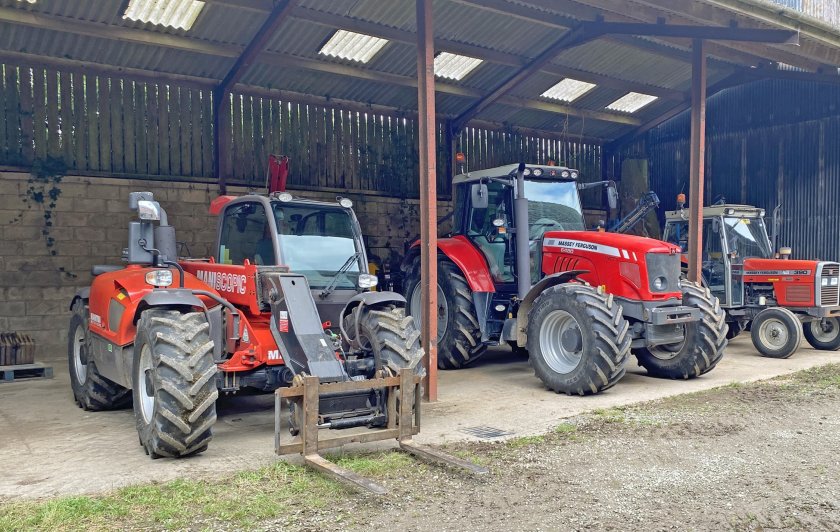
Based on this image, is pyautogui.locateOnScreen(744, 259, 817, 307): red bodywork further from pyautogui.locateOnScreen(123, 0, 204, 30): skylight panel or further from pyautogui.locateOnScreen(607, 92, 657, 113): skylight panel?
pyautogui.locateOnScreen(123, 0, 204, 30): skylight panel

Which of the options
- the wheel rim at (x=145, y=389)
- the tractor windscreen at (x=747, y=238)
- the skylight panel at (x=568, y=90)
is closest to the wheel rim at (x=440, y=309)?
the wheel rim at (x=145, y=389)

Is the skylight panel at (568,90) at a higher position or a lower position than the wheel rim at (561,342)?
higher

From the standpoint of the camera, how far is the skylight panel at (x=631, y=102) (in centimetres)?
1470

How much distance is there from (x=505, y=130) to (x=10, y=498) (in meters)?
12.5

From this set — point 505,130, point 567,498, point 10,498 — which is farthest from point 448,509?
point 505,130

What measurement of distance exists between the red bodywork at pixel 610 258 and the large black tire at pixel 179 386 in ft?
15.5

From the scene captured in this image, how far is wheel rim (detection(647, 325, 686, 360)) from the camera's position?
8.38m

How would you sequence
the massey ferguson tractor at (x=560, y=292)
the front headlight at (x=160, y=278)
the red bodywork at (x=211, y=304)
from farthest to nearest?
1. the massey ferguson tractor at (x=560, y=292)
2. the front headlight at (x=160, y=278)
3. the red bodywork at (x=211, y=304)

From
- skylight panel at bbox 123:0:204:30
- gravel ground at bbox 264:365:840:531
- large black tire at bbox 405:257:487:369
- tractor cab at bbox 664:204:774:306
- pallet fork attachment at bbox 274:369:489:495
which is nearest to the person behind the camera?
gravel ground at bbox 264:365:840:531

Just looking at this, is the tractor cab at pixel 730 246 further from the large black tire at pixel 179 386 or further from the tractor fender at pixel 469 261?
the large black tire at pixel 179 386

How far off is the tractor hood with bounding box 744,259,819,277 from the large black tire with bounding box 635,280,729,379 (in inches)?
120

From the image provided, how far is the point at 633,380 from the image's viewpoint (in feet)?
27.6

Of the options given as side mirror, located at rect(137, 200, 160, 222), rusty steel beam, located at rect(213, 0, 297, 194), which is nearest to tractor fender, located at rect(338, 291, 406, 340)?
side mirror, located at rect(137, 200, 160, 222)

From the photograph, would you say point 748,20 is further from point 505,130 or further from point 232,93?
point 232,93
